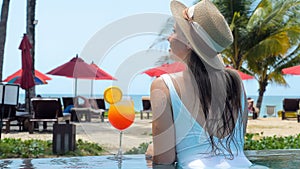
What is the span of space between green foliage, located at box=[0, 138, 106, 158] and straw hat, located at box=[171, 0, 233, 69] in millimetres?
4819

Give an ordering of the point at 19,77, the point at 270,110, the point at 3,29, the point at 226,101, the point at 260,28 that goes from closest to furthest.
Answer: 1. the point at 226,101
2. the point at 3,29
3. the point at 19,77
4. the point at 260,28
5. the point at 270,110

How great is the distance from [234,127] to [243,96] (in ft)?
0.45

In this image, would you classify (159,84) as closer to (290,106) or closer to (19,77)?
(19,77)

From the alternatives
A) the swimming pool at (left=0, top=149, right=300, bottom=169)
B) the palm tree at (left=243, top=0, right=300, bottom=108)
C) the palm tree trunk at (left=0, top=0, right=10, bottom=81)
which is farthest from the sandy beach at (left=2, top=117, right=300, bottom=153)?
the palm tree at (left=243, top=0, right=300, bottom=108)

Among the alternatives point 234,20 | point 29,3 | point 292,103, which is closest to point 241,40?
point 234,20

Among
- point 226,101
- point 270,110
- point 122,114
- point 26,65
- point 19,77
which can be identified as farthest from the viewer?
point 270,110

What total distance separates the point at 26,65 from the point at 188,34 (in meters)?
10.4

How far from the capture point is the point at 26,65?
11742mm

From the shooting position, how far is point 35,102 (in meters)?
11.1

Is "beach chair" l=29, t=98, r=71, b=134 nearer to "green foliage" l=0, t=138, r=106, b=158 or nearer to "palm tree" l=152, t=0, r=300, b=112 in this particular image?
"green foliage" l=0, t=138, r=106, b=158

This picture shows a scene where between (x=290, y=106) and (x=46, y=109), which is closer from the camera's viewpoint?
(x=46, y=109)

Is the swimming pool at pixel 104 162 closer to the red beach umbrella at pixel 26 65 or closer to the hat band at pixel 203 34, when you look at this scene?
the hat band at pixel 203 34

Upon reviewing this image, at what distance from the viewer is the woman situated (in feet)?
5.99

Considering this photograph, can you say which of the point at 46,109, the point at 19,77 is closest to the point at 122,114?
the point at 46,109
